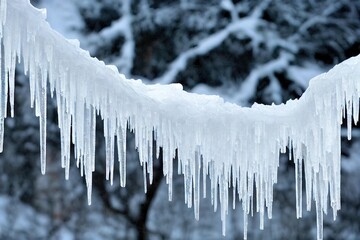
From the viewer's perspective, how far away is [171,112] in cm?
221

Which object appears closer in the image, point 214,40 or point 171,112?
point 171,112

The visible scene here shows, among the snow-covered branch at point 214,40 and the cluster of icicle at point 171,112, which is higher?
the snow-covered branch at point 214,40

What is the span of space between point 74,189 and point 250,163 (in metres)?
3.41

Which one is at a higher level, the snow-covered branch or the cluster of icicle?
the snow-covered branch

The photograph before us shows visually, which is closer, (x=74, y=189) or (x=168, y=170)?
(x=168, y=170)

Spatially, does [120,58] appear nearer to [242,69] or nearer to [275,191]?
[242,69]

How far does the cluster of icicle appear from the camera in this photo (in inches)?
75.2

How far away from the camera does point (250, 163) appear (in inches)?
98.7

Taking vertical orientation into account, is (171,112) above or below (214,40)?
below

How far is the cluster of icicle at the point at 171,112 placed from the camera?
191cm

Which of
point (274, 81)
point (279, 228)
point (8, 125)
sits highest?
point (274, 81)

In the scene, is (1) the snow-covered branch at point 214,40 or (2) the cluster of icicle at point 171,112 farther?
(1) the snow-covered branch at point 214,40

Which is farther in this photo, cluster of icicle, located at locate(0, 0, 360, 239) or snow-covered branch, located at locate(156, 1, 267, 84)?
snow-covered branch, located at locate(156, 1, 267, 84)

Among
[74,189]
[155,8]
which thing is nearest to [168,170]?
[74,189]
